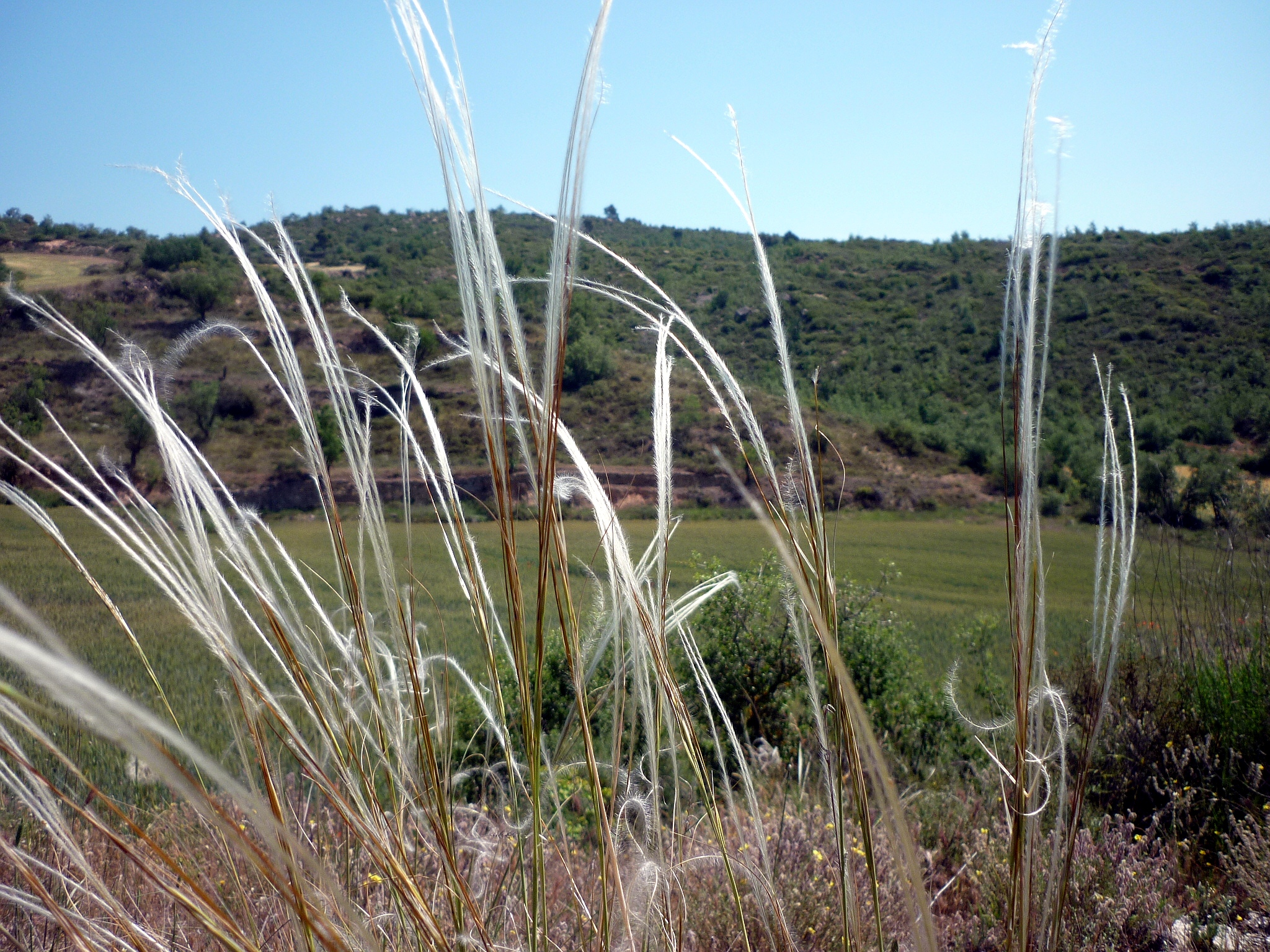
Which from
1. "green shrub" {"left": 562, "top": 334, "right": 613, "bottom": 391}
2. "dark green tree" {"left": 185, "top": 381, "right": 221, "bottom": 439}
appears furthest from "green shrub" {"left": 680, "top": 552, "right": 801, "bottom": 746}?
"dark green tree" {"left": 185, "top": 381, "right": 221, "bottom": 439}

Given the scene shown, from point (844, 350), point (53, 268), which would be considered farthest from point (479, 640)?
point (844, 350)

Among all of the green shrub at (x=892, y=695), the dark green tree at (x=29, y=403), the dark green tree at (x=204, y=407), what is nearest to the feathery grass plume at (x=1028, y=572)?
the green shrub at (x=892, y=695)

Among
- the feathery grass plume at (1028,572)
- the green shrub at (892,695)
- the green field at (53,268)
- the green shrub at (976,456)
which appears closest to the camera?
the feathery grass plume at (1028,572)

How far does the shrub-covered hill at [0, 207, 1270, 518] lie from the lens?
76.0 ft

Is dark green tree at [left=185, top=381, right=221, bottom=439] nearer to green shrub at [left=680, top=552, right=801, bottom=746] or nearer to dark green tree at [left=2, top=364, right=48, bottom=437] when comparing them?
dark green tree at [left=2, top=364, right=48, bottom=437]

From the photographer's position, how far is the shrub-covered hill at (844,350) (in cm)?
2316

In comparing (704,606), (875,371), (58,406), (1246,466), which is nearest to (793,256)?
(875,371)

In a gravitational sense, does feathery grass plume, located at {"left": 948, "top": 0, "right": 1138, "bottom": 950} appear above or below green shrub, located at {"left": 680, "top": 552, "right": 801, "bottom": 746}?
above

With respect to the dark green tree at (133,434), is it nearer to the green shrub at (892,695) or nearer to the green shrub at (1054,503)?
the green shrub at (892,695)

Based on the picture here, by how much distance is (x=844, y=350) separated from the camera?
3391cm

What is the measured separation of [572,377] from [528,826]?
2662 cm

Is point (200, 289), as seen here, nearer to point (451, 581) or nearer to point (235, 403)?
point (235, 403)

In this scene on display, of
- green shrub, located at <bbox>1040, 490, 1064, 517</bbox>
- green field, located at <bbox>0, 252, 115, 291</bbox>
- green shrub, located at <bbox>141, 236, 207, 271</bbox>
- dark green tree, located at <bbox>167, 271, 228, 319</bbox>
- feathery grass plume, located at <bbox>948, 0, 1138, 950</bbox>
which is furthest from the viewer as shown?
green shrub, located at <bbox>141, 236, 207, 271</bbox>

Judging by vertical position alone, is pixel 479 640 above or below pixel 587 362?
above
